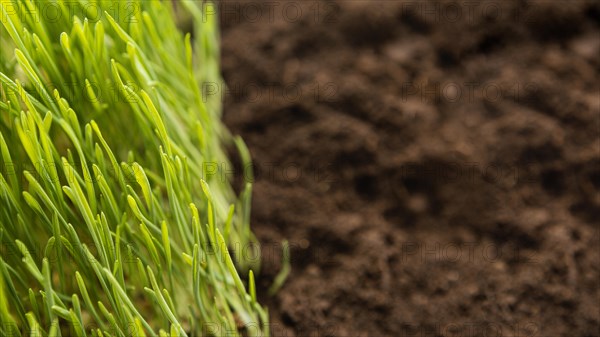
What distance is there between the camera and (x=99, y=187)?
110 cm

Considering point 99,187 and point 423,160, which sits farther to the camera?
point 423,160

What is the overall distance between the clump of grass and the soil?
0.72 ft

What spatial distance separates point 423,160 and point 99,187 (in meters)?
0.85

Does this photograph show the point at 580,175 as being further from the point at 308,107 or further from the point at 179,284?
the point at 179,284

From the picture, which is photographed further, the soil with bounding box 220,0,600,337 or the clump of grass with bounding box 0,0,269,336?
the soil with bounding box 220,0,600,337

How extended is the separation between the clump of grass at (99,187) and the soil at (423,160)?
0.22 m

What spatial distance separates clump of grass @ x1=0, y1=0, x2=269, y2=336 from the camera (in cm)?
108

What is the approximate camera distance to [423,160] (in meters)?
1.70

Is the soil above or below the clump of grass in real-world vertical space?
below

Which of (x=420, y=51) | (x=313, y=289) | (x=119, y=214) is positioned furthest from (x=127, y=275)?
(x=420, y=51)

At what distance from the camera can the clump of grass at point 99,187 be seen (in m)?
1.08

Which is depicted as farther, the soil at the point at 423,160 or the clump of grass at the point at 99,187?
the soil at the point at 423,160

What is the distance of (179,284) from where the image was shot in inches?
54.0

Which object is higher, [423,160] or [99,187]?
[99,187]
